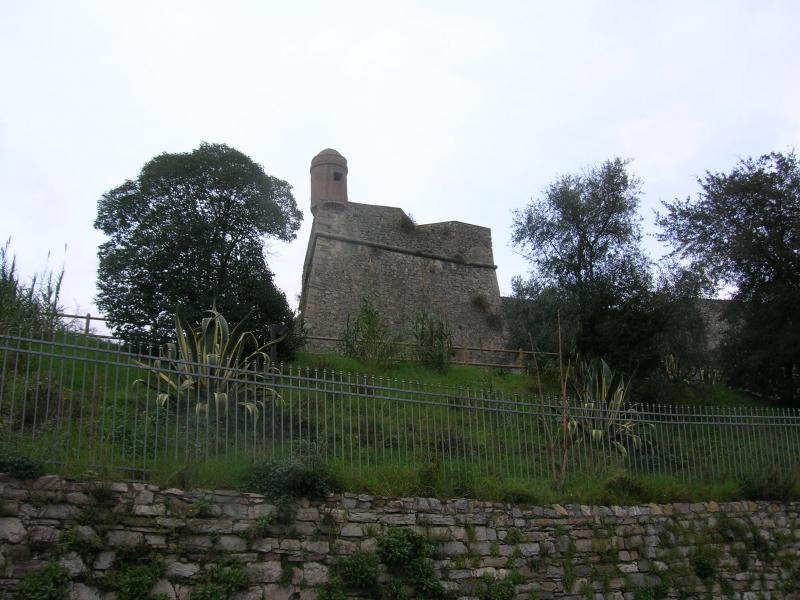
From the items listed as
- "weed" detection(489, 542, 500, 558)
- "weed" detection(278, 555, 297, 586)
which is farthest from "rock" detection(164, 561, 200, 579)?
"weed" detection(489, 542, 500, 558)

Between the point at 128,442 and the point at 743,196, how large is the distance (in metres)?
15.1

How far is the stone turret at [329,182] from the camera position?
2377 centimetres

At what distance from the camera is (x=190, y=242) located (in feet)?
48.0

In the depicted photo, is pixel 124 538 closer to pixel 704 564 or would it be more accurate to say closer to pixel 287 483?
pixel 287 483

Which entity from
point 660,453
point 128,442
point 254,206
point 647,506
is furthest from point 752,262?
point 128,442

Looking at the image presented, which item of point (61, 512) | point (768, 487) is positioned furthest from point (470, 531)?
point (768, 487)

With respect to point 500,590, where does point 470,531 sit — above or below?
above

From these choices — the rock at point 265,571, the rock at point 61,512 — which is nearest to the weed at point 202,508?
the rock at point 265,571

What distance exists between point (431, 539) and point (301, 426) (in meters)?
1.86

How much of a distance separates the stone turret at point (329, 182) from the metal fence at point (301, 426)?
13.9 meters

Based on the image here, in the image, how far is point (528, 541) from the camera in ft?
27.1

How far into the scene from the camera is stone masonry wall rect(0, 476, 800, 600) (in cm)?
600

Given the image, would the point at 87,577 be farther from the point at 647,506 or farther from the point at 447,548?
the point at 647,506

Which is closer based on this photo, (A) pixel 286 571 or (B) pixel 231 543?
(B) pixel 231 543
